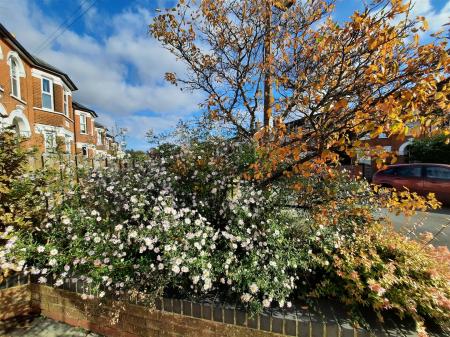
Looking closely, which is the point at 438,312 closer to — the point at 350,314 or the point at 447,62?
the point at 350,314

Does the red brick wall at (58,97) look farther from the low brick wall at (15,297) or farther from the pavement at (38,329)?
the pavement at (38,329)

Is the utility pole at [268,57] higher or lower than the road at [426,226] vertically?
higher

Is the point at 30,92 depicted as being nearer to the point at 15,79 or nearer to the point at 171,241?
the point at 15,79

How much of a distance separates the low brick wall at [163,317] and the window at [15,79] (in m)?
14.6

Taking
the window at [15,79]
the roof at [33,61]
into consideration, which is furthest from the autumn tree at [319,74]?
the window at [15,79]

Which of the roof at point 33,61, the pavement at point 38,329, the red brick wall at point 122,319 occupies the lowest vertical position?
the pavement at point 38,329

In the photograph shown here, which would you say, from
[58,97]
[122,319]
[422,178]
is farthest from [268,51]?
[58,97]

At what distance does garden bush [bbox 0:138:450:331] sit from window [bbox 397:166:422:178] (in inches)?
282

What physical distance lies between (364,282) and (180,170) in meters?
2.06

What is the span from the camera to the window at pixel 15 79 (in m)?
12.9

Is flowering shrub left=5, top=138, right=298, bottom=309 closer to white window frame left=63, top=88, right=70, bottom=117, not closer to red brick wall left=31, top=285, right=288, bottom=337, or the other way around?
red brick wall left=31, top=285, right=288, bottom=337

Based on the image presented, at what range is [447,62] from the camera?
1632mm

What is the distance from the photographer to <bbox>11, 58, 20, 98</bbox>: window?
1293cm

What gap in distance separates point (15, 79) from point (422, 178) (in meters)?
18.4
